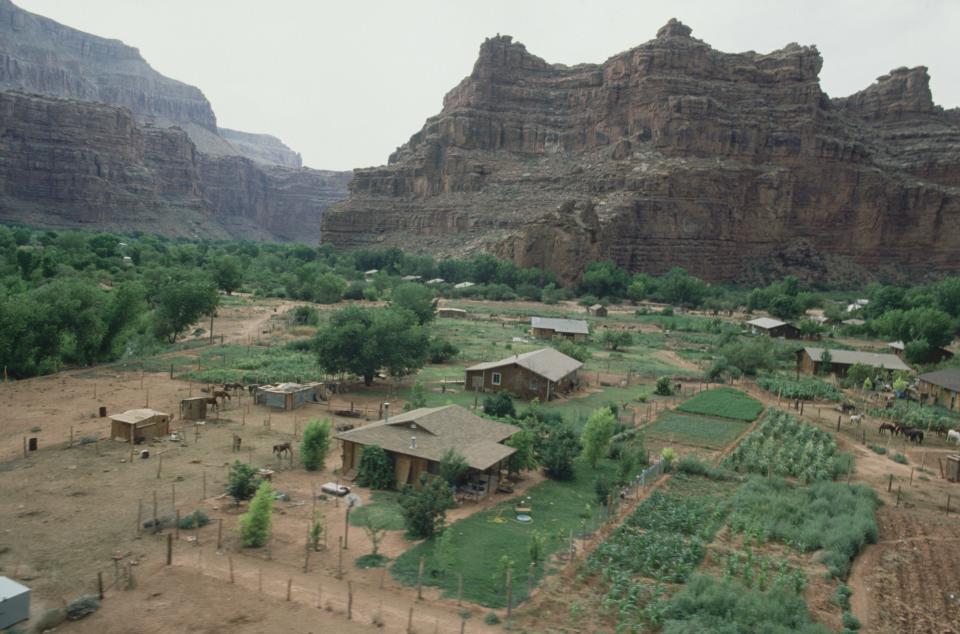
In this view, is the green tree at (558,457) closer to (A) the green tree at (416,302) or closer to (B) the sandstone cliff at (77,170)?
(A) the green tree at (416,302)

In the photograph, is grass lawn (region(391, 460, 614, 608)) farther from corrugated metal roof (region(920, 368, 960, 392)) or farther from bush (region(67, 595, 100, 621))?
corrugated metal roof (region(920, 368, 960, 392))

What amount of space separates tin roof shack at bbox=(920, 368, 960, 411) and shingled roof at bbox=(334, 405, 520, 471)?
29606 millimetres

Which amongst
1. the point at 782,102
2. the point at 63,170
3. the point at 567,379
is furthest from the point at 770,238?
the point at 63,170

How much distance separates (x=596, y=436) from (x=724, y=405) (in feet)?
47.8

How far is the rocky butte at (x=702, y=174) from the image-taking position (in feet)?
365

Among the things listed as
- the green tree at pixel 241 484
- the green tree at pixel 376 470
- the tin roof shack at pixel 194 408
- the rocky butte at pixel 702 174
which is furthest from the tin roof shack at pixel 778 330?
the green tree at pixel 241 484

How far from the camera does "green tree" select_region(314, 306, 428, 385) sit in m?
32.7

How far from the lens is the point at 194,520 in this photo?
16.5 meters

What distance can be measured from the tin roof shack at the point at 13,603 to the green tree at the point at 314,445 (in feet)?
31.1

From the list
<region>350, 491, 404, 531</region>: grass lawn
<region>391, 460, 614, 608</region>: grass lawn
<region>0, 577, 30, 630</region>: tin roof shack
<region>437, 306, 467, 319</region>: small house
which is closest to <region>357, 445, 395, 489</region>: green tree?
<region>350, 491, 404, 531</region>: grass lawn

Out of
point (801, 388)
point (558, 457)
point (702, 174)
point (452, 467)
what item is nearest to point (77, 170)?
point (702, 174)

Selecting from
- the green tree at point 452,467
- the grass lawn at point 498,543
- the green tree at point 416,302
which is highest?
the green tree at point 416,302

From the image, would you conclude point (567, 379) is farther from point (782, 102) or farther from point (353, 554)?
point (782, 102)

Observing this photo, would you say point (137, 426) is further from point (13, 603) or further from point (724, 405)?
point (724, 405)
